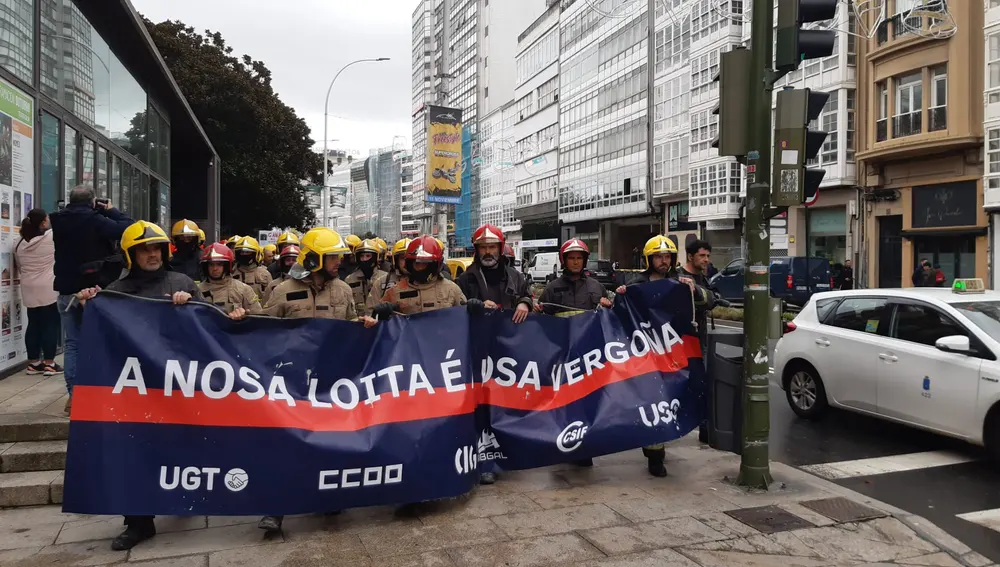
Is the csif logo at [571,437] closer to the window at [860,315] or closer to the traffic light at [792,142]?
the traffic light at [792,142]

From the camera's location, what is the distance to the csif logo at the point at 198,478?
4387 millimetres

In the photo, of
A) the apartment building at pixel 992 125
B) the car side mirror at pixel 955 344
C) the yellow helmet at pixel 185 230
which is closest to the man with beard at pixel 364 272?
the yellow helmet at pixel 185 230

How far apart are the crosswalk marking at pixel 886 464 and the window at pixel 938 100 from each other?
23138 millimetres

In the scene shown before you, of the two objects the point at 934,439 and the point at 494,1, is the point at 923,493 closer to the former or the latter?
the point at 934,439

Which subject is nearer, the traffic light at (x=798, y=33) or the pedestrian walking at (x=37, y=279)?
the traffic light at (x=798, y=33)

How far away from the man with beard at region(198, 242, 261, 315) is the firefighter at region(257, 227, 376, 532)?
1.01 m

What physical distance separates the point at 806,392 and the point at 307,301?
5.94 meters

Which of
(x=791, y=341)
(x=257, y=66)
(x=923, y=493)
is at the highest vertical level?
(x=257, y=66)

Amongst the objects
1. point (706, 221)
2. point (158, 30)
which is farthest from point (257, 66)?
point (706, 221)

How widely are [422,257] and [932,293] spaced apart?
530 cm

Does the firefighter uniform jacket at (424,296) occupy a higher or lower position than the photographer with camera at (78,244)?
lower

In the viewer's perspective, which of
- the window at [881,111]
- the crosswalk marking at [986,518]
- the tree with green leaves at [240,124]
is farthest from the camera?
the tree with green leaves at [240,124]

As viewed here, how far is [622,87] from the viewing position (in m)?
49.3

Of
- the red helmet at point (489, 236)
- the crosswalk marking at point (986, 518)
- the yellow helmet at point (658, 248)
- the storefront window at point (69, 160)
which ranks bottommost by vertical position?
the crosswalk marking at point (986, 518)
